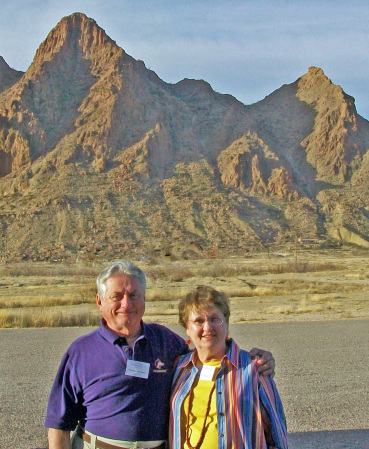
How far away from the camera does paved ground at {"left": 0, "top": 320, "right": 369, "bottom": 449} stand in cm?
538

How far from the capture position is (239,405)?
10.1 ft

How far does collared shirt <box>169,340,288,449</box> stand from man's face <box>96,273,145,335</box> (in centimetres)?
36

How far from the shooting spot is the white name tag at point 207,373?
10.4 ft

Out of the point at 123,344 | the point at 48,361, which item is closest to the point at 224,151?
the point at 48,361

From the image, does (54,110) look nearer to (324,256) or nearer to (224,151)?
(224,151)

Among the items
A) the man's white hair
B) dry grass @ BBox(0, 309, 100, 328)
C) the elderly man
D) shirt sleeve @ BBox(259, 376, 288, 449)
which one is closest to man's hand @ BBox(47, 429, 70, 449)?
the elderly man

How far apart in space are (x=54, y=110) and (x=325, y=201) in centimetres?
3551

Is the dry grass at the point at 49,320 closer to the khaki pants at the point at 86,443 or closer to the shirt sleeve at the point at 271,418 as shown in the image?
the khaki pants at the point at 86,443

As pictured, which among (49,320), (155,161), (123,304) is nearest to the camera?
(123,304)

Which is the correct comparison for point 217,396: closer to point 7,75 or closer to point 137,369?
point 137,369

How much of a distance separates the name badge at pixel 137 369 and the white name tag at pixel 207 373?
0.96 feet

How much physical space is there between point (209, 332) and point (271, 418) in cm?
56

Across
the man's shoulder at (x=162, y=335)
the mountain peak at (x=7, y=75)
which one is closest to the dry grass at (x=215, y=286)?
the man's shoulder at (x=162, y=335)

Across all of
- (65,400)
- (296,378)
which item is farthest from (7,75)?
(65,400)
